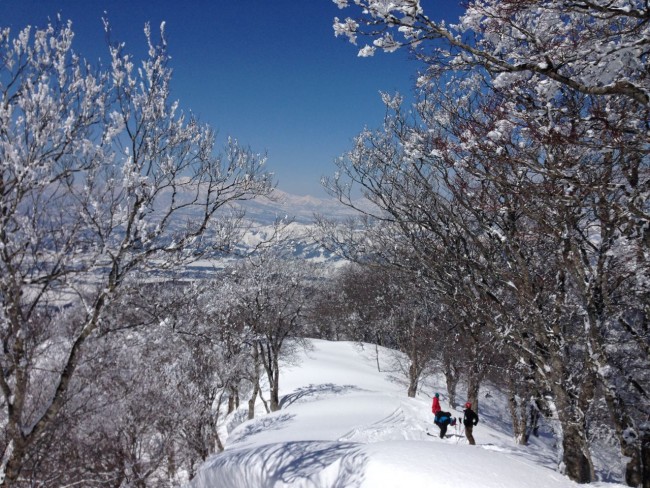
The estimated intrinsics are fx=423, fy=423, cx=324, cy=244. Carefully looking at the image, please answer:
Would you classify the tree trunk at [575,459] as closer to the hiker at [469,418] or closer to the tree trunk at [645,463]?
the tree trunk at [645,463]

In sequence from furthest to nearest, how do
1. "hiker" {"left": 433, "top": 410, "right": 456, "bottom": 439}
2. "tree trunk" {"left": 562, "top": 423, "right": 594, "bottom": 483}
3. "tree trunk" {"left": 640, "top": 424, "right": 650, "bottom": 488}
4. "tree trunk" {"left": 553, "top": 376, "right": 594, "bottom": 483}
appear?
"hiker" {"left": 433, "top": 410, "right": 456, "bottom": 439}, "tree trunk" {"left": 640, "top": 424, "right": 650, "bottom": 488}, "tree trunk" {"left": 562, "top": 423, "right": 594, "bottom": 483}, "tree trunk" {"left": 553, "top": 376, "right": 594, "bottom": 483}

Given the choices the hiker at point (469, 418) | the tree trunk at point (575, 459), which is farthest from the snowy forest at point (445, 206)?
the hiker at point (469, 418)

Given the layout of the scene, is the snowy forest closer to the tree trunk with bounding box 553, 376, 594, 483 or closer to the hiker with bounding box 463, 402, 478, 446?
the tree trunk with bounding box 553, 376, 594, 483

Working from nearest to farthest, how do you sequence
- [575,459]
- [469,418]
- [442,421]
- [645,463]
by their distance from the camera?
[575,459]
[645,463]
[469,418]
[442,421]

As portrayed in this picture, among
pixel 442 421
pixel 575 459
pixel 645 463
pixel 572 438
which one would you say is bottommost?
pixel 645 463

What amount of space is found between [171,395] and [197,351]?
1931mm

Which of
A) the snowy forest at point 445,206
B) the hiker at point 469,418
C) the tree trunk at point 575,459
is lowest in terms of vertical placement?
the hiker at point 469,418

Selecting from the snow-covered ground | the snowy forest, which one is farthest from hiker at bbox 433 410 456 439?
the snowy forest

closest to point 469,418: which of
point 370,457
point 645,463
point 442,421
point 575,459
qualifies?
point 442,421

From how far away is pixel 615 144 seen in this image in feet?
12.7

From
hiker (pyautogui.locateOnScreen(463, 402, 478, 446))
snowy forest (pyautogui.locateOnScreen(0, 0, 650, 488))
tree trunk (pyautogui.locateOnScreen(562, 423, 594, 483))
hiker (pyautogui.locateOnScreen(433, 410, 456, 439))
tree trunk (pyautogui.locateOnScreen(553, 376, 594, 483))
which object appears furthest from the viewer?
hiker (pyautogui.locateOnScreen(433, 410, 456, 439))

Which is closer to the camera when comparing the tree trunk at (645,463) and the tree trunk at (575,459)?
the tree trunk at (575,459)

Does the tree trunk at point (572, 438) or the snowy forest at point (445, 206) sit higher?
the snowy forest at point (445, 206)

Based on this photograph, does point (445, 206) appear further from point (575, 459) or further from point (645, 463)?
point (645, 463)
